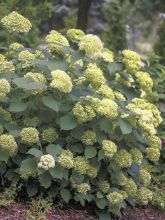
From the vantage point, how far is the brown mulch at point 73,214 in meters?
3.29

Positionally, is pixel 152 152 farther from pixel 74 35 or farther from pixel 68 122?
pixel 74 35

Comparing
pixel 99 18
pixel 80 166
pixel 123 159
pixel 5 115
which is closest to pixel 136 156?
pixel 123 159

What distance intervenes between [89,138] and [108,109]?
9.4 inches

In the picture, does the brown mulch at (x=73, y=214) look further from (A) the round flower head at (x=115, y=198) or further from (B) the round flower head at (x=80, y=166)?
(B) the round flower head at (x=80, y=166)

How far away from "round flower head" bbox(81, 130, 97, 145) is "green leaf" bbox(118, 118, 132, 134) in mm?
190

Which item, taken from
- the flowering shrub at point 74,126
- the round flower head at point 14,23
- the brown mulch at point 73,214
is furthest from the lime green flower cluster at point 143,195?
the round flower head at point 14,23

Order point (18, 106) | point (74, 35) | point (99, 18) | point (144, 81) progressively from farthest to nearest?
point (99, 18) < point (74, 35) < point (144, 81) < point (18, 106)

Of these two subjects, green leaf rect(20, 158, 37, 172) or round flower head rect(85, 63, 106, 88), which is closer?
green leaf rect(20, 158, 37, 172)

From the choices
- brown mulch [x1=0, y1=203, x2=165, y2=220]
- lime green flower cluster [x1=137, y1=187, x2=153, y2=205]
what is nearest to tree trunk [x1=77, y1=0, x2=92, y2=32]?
brown mulch [x1=0, y1=203, x2=165, y2=220]

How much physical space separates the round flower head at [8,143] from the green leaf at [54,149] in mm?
203

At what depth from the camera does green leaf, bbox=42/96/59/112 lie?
325 cm

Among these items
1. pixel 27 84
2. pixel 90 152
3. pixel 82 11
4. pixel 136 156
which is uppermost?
pixel 27 84

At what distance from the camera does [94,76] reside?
3.50 m

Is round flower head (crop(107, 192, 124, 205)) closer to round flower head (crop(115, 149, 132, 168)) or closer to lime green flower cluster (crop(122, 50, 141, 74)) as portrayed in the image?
round flower head (crop(115, 149, 132, 168))
